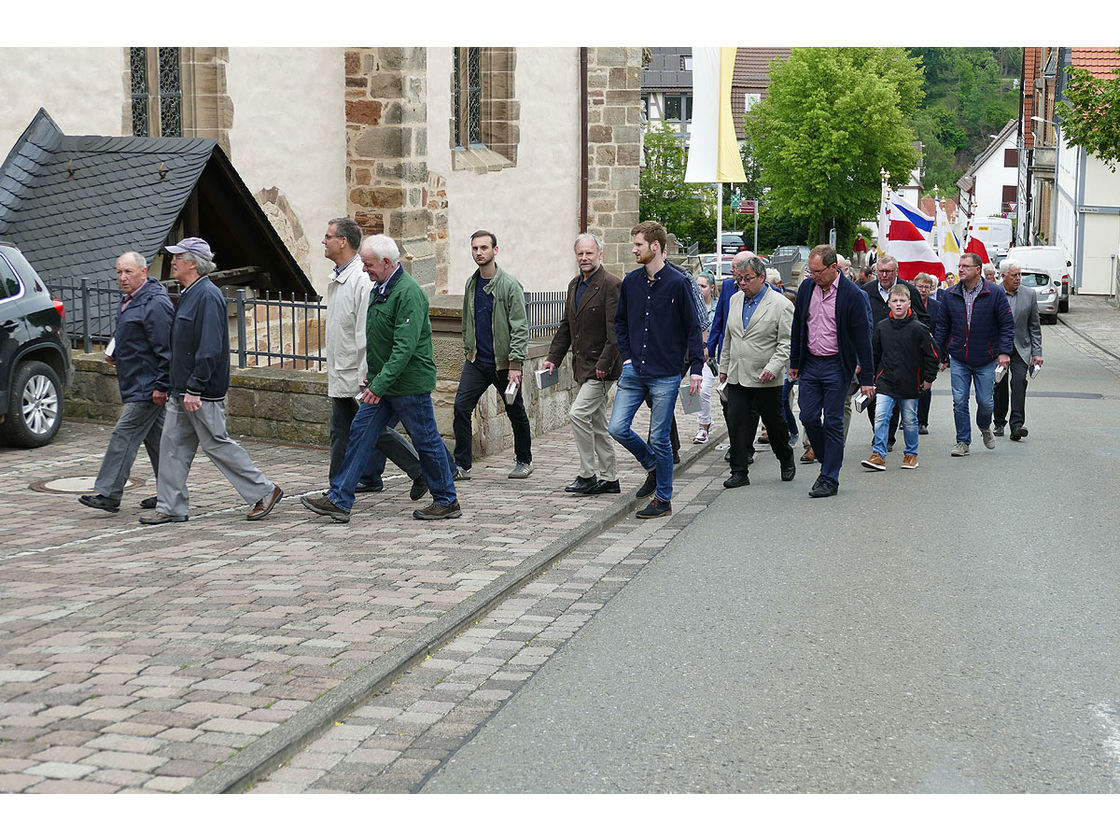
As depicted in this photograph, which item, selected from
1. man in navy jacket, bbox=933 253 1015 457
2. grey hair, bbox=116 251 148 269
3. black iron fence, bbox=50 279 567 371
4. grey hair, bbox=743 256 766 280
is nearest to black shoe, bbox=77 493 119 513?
grey hair, bbox=116 251 148 269

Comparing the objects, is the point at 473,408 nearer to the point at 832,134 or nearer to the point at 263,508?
the point at 263,508

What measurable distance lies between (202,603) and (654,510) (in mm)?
3802

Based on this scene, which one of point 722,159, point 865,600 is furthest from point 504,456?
point 722,159

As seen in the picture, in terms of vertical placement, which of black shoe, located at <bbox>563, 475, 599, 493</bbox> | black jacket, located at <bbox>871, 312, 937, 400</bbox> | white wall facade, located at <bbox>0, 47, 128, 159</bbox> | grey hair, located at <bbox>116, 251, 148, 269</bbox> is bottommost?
black shoe, located at <bbox>563, 475, 599, 493</bbox>

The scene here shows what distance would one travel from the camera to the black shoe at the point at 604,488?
34.4 ft

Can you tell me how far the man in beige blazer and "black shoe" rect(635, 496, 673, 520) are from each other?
1.36 m

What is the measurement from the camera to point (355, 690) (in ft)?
18.1

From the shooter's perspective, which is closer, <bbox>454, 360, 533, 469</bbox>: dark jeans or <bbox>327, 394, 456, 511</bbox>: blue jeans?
<bbox>327, 394, 456, 511</bbox>: blue jeans

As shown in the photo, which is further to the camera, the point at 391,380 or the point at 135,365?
the point at 135,365

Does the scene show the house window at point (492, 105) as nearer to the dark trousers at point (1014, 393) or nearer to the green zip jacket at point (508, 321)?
the dark trousers at point (1014, 393)

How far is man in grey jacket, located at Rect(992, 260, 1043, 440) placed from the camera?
1387 cm

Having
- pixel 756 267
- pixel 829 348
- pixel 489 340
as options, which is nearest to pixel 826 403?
pixel 829 348

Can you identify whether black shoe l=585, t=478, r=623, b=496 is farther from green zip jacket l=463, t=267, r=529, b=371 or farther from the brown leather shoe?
the brown leather shoe

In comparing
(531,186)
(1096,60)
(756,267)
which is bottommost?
(756,267)
